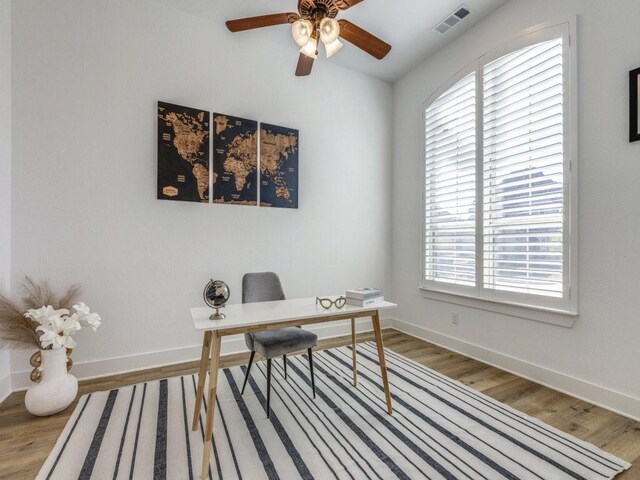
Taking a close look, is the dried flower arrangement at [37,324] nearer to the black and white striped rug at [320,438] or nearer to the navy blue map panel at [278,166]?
the black and white striped rug at [320,438]

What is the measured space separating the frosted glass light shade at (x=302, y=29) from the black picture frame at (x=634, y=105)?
2103 millimetres

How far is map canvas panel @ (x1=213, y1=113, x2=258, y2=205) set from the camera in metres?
2.98

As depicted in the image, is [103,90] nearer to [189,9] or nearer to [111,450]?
[189,9]

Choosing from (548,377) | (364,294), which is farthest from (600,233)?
(364,294)

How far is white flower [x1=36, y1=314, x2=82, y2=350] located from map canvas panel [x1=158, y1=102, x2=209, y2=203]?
117 centimetres

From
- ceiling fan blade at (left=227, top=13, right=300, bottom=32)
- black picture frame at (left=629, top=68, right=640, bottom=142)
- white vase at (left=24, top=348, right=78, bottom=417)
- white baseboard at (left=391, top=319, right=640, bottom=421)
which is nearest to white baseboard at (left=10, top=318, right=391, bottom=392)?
white vase at (left=24, top=348, right=78, bottom=417)

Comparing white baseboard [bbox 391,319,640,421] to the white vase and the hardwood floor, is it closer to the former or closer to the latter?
the hardwood floor

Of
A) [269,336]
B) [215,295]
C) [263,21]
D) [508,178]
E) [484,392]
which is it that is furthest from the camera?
[508,178]

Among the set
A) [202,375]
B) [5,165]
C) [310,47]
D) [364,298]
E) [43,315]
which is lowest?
[202,375]

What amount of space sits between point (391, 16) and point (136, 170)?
2707mm

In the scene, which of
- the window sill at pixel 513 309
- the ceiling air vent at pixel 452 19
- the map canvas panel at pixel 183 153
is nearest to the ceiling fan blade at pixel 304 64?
the map canvas panel at pixel 183 153

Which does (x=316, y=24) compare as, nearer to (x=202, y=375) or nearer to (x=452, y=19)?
(x=452, y=19)

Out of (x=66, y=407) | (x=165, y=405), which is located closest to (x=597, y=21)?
(x=165, y=405)

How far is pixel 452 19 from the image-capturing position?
9.67 ft
